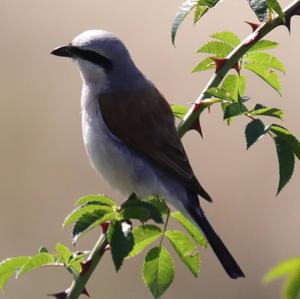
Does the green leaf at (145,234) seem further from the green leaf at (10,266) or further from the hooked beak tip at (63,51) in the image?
the hooked beak tip at (63,51)

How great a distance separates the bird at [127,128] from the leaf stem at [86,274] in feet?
1.70

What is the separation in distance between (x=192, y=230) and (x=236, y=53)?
1.21 ft

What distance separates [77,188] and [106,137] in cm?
172

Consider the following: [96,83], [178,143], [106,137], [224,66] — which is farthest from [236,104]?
[96,83]

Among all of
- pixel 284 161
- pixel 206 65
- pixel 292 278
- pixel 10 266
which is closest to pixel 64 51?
pixel 206 65

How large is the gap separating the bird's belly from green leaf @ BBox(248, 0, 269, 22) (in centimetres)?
78

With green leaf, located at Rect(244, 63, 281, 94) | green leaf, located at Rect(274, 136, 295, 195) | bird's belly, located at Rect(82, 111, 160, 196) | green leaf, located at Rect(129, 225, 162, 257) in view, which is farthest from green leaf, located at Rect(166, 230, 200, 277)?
bird's belly, located at Rect(82, 111, 160, 196)

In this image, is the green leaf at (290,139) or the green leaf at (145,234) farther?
the green leaf at (145,234)

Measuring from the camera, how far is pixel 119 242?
4.43ft

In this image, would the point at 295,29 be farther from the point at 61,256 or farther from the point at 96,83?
the point at 61,256

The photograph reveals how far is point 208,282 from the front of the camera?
144 inches

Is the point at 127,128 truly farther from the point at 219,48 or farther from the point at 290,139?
the point at 290,139

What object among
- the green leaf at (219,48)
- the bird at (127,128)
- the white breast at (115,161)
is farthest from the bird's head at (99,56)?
the green leaf at (219,48)

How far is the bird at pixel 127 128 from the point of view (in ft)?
6.82
